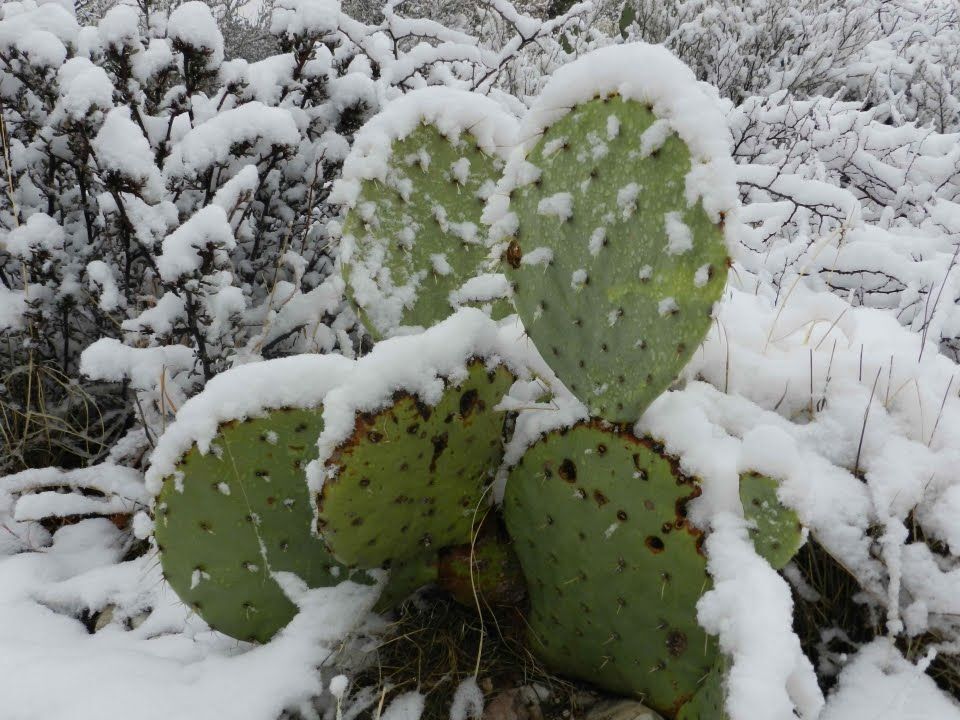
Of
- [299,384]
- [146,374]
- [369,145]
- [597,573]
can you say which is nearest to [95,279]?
[146,374]

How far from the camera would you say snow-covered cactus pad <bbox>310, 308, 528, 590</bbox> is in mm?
982

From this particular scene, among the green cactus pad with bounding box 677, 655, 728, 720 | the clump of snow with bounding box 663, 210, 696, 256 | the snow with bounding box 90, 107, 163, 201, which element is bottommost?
the green cactus pad with bounding box 677, 655, 728, 720

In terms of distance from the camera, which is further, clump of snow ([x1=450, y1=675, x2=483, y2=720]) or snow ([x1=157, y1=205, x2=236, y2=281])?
snow ([x1=157, y1=205, x2=236, y2=281])

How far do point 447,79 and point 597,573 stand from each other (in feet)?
7.24

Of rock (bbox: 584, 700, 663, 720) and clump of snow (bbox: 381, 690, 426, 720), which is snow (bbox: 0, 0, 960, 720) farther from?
rock (bbox: 584, 700, 663, 720)

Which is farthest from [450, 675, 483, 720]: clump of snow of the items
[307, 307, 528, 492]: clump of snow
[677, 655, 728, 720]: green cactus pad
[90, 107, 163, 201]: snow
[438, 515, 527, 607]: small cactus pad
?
[90, 107, 163, 201]: snow

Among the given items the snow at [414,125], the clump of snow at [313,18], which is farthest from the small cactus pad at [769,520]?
the clump of snow at [313,18]

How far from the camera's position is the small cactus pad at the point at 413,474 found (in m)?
1.00

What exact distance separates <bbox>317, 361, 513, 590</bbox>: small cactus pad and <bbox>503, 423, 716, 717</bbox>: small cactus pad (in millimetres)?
96

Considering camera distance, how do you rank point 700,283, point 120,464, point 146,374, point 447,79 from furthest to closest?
point 447,79 < point 120,464 < point 146,374 < point 700,283

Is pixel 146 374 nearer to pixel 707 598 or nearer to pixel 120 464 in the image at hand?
pixel 120 464

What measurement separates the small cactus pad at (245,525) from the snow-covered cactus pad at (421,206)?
0.41 metres

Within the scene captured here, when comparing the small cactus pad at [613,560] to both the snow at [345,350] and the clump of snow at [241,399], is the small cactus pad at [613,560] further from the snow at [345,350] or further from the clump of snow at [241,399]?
the clump of snow at [241,399]

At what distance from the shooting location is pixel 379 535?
3.73 feet
